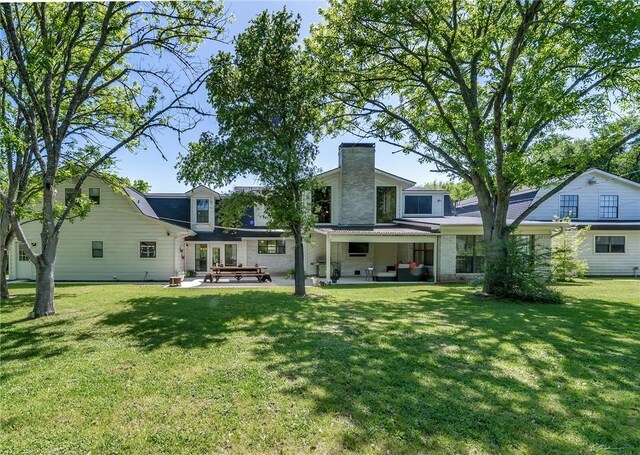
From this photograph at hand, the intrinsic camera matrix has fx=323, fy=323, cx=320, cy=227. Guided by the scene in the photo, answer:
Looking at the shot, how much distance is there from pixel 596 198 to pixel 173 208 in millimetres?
28904

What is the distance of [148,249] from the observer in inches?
735

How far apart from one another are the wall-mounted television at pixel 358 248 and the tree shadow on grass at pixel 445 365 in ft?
33.7

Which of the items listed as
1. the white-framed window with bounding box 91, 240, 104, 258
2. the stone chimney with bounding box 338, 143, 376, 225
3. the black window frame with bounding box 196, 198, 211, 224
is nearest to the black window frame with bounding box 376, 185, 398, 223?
the stone chimney with bounding box 338, 143, 376, 225

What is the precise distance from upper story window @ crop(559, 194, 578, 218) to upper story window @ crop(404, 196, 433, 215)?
8905mm

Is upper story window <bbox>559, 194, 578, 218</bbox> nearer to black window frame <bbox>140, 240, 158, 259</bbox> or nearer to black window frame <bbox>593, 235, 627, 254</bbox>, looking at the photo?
black window frame <bbox>593, 235, 627, 254</bbox>

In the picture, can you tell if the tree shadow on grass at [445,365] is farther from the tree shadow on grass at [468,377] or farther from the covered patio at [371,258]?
the covered patio at [371,258]

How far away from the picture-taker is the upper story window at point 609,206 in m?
22.4

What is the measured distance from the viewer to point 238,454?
294cm

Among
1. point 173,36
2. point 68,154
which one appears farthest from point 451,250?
point 68,154

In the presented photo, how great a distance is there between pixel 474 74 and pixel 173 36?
10.7m

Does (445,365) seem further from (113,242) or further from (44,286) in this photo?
(113,242)

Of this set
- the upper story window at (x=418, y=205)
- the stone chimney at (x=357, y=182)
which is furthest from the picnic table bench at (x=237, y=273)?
the upper story window at (x=418, y=205)

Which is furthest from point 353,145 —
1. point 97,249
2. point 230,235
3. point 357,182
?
point 97,249

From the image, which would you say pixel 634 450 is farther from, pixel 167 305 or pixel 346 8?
pixel 346 8
